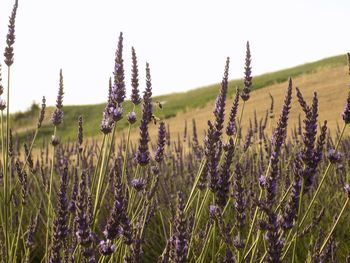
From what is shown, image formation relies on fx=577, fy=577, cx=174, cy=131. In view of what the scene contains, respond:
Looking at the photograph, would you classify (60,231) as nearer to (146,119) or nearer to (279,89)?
(146,119)

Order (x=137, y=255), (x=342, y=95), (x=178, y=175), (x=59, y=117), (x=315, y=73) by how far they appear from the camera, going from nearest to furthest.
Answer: (x=137, y=255), (x=59, y=117), (x=178, y=175), (x=342, y=95), (x=315, y=73)

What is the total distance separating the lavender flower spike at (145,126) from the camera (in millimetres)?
2447

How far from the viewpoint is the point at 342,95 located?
2080 centimetres

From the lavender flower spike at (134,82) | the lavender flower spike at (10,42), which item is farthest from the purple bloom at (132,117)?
the lavender flower spike at (10,42)

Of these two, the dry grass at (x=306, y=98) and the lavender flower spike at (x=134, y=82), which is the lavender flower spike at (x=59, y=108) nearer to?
the lavender flower spike at (x=134, y=82)

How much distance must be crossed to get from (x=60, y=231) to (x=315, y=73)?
86.3ft

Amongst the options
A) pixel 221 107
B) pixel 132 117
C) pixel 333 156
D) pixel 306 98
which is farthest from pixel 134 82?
pixel 306 98

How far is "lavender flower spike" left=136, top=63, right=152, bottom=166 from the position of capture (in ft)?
8.03

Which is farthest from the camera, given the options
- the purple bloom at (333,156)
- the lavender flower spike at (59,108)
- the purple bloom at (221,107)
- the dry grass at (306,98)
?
the dry grass at (306,98)

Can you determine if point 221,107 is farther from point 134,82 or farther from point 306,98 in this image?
point 306,98

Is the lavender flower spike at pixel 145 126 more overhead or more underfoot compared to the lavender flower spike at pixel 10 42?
more underfoot

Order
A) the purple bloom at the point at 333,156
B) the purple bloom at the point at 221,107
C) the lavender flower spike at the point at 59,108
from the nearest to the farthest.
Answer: the purple bloom at the point at 333,156 → the purple bloom at the point at 221,107 → the lavender flower spike at the point at 59,108

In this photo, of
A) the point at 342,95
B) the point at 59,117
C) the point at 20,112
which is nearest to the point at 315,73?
the point at 342,95

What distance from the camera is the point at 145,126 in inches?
96.3
